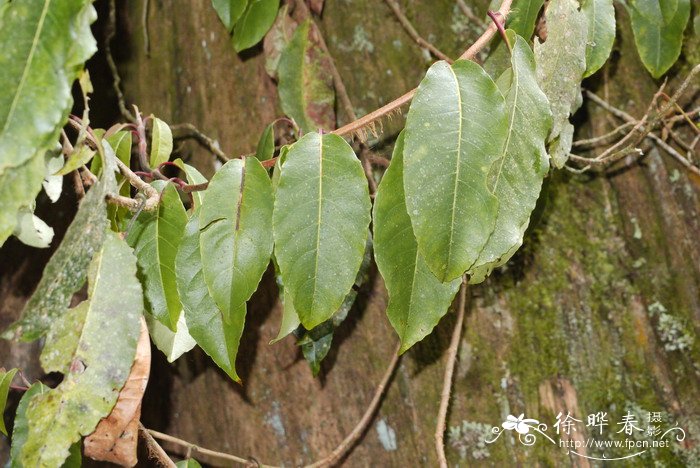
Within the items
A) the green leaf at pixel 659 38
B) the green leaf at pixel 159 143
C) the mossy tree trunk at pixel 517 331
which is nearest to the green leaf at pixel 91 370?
the green leaf at pixel 159 143

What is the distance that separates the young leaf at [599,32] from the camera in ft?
3.20

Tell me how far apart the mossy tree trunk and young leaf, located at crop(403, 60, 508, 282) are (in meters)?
0.43

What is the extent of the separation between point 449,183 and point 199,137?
3.09ft

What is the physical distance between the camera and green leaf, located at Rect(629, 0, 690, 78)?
1.21 metres

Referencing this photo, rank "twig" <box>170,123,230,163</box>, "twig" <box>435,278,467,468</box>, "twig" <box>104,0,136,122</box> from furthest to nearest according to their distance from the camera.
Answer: "twig" <box>104,0,136,122</box>
"twig" <box>170,123,230,163</box>
"twig" <box>435,278,467,468</box>

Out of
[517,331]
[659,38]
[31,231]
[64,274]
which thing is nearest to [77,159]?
[64,274]

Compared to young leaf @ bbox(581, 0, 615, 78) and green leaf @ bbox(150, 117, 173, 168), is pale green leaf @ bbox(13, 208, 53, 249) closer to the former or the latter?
green leaf @ bbox(150, 117, 173, 168)

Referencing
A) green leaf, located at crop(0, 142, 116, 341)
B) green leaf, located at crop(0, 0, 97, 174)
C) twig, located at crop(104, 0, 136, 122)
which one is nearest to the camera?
green leaf, located at crop(0, 0, 97, 174)

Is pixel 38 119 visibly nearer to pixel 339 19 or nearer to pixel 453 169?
pixel 453 169

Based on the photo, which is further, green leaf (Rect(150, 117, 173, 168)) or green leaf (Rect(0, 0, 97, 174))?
green leaf (Rect(150, 117, 173, 168))

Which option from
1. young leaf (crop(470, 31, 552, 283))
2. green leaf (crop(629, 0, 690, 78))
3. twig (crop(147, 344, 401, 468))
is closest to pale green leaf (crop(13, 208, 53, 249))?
twig (crop(147, 344, 401, 468))

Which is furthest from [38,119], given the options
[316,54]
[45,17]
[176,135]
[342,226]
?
[176,135]

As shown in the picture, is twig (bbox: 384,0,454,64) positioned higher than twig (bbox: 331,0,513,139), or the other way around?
twig (bbox: 331,0,513,139)

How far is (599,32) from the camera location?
981 millimetres
